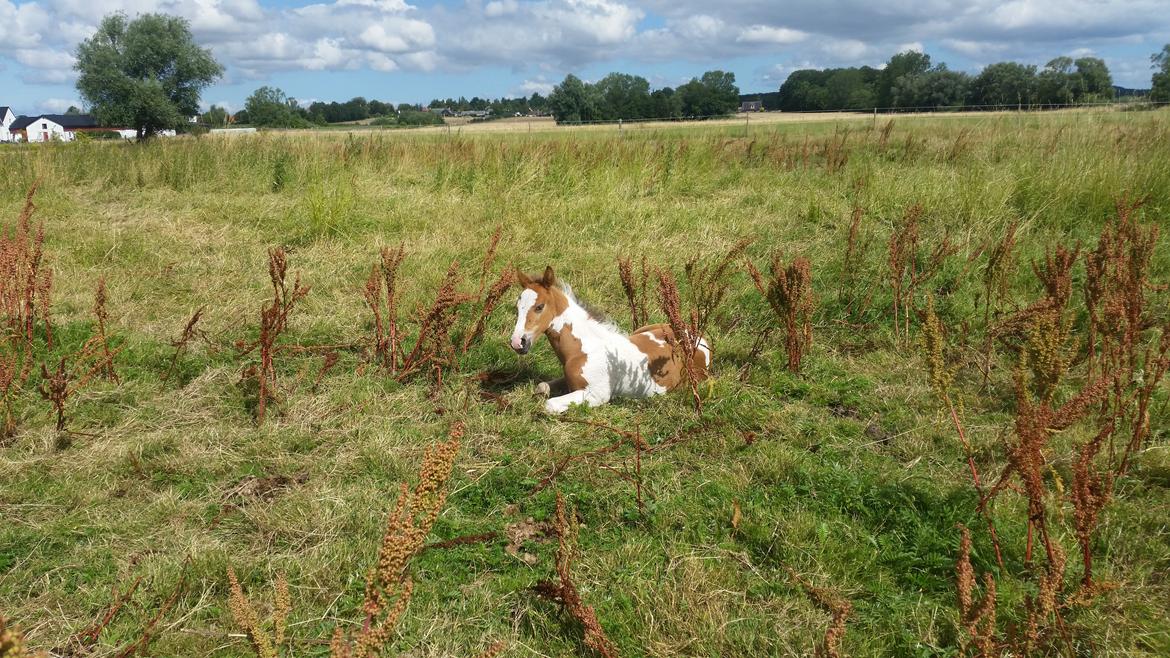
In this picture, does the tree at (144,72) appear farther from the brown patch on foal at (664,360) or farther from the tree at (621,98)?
the brown patch on foal at (664,360)

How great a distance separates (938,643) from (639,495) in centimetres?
121

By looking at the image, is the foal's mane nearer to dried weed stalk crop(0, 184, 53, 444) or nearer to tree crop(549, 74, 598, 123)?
dried weed stalk crop(0, 184, 53, 444)

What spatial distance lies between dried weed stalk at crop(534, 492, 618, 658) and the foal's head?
5.14ft

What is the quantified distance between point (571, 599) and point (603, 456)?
4.30ft

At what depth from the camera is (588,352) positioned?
414cm

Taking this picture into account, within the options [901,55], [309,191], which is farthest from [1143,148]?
[901,55]

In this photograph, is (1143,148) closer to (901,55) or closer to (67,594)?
(67,594)

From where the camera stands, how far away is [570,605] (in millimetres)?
2268

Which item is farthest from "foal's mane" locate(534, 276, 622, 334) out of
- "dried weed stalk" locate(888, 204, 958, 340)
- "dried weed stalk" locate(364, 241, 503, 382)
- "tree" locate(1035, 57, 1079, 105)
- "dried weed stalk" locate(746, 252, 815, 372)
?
"tree" locate(1035, 57, 1079, 105)

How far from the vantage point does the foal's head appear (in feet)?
13.1

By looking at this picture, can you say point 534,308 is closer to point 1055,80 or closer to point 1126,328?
point 1126,328

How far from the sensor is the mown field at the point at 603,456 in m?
2.41

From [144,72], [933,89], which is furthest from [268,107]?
[933,89]

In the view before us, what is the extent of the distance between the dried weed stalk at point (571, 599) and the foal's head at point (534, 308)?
1.57 meters
